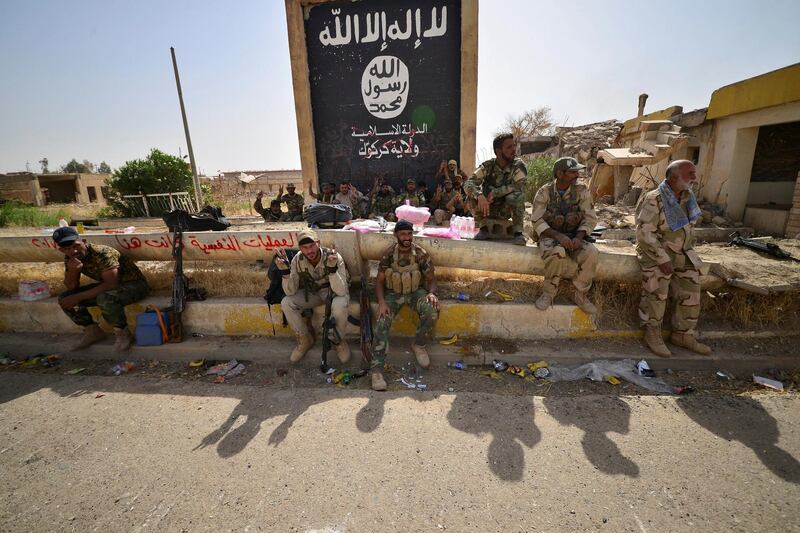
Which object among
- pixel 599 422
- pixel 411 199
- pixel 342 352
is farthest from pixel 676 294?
pixel 411 199

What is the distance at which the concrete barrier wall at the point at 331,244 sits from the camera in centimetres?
385

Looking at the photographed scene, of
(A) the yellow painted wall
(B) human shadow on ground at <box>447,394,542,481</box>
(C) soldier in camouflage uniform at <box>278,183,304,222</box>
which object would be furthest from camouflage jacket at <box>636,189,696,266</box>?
(C) soldier in camouflage uniform at <box>278,183,304,222</box>

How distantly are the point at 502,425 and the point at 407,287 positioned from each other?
1568 millimetres

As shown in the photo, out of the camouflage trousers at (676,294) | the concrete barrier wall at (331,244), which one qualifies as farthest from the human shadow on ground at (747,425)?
the concrete barrier wall at (331,244)

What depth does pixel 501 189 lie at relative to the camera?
4277 mm

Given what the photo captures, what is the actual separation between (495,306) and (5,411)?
4686 millimetres

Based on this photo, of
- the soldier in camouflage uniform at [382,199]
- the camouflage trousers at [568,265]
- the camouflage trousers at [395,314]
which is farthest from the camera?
the soldier in camouflage uniform at [382,199]

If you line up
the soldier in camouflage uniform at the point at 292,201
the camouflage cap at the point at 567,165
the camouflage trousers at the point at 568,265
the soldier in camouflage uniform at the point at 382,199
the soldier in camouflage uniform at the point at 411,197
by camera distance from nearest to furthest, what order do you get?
1. the camouflage trousers at the point at 568,265
2. the camouflage cap at the point at 567,165
3. the soldier in camouflage uniform at the point at 411,197
4. the soldier in camouflage uniform at the point at 382,199
5. the soldier in camouflage uniform at the point at 292,201

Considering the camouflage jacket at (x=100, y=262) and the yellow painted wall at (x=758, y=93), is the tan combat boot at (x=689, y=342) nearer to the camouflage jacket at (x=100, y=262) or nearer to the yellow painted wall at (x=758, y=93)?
the yellow painted wall at (x=758, y=93)

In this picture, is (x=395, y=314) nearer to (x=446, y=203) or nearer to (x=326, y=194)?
(x=446, y=203)

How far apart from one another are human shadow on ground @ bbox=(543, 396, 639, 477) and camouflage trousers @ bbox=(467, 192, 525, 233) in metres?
2.16

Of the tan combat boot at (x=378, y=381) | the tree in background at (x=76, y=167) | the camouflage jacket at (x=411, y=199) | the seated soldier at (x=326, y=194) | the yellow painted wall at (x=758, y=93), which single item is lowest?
the tan combat boot at (x=378, y=381)

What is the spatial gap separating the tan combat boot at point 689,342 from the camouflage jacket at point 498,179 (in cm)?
228

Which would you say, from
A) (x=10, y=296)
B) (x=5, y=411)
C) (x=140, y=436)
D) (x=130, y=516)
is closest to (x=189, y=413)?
(x=140, y=436)
